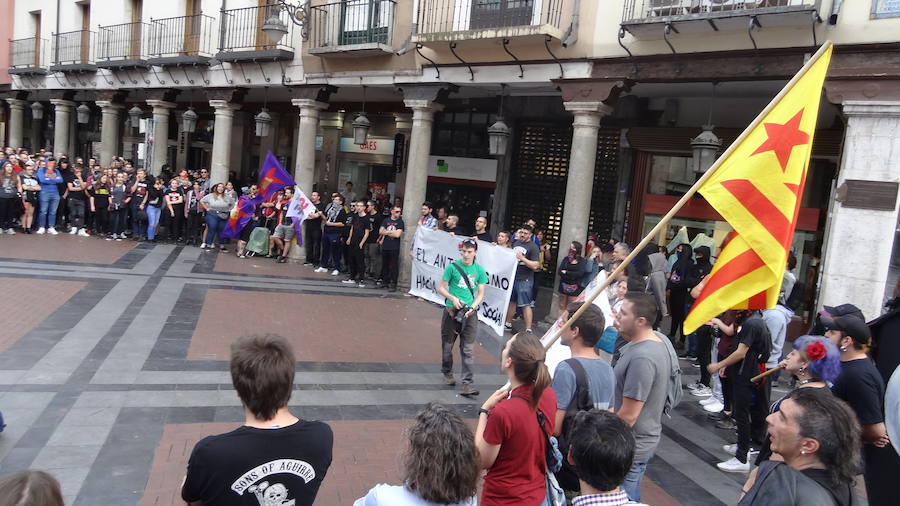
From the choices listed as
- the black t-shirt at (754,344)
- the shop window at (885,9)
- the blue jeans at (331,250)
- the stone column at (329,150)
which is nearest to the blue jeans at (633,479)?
the black t-shirt at (754,344)

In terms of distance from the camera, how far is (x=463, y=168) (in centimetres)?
1697

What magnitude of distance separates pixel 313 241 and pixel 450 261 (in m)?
5.51

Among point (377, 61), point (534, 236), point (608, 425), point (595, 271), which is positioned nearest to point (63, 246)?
point (377, 61)

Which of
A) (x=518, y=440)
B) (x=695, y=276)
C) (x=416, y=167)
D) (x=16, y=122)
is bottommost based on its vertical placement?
(x=518, y=440)

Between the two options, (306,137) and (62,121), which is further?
(62,121)

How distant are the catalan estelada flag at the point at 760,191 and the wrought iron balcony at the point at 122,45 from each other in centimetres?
2051

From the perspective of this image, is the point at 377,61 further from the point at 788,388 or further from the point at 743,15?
the point at 788,388

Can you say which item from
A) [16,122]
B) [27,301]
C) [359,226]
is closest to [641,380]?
[27,301]

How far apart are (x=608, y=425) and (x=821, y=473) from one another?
0.86 m

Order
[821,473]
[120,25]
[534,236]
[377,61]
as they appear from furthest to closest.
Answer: [120,25]
[377,61]
[534,236]
[821,473]

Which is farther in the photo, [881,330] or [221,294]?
[221,294]

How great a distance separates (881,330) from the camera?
4.56 m

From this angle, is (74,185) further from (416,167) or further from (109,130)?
(416,167)

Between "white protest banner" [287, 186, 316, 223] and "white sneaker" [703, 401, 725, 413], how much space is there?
10333mm
